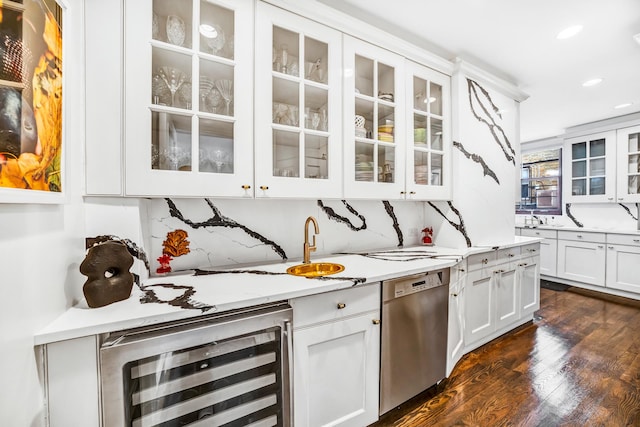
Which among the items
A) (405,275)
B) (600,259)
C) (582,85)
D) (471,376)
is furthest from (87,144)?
(600,259)

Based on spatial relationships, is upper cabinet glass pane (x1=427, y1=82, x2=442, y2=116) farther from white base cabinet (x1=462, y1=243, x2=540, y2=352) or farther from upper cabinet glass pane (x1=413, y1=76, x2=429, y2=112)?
white base cabinet (x1=462, y1=243, x2=540, y2=352)

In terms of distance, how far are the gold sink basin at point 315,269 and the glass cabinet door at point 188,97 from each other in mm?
529

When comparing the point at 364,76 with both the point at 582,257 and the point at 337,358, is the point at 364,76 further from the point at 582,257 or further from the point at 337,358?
the point at 582,257

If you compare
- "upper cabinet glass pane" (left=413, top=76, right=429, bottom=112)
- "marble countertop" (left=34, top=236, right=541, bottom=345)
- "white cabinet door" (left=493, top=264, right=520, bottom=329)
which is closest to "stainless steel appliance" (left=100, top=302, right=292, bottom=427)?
"marble countertop" (left=34, top=236, right=541, bottom=345)

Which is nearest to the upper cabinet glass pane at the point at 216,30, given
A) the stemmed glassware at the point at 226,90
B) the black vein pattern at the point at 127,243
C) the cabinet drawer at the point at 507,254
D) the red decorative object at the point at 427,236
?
the stemmed glassware at the point at 226,90

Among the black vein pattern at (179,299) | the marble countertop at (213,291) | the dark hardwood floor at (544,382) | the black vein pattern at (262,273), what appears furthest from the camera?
the dark hardwood floor at (544,382)

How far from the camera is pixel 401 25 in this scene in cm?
187

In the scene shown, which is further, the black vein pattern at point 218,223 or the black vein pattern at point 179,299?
the black vein pattern at point 218,223

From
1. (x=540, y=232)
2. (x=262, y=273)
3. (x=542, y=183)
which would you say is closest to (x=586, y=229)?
(x=540, y=232)

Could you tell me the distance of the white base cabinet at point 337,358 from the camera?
47.8 inches

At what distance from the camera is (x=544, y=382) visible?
1.87 meters

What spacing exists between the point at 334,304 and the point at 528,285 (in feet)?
8.08

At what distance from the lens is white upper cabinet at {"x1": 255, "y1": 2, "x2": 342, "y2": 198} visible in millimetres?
1395

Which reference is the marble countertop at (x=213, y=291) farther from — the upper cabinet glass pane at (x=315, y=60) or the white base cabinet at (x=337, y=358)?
the upper cabinet glass pane at (x=315, y=60)
